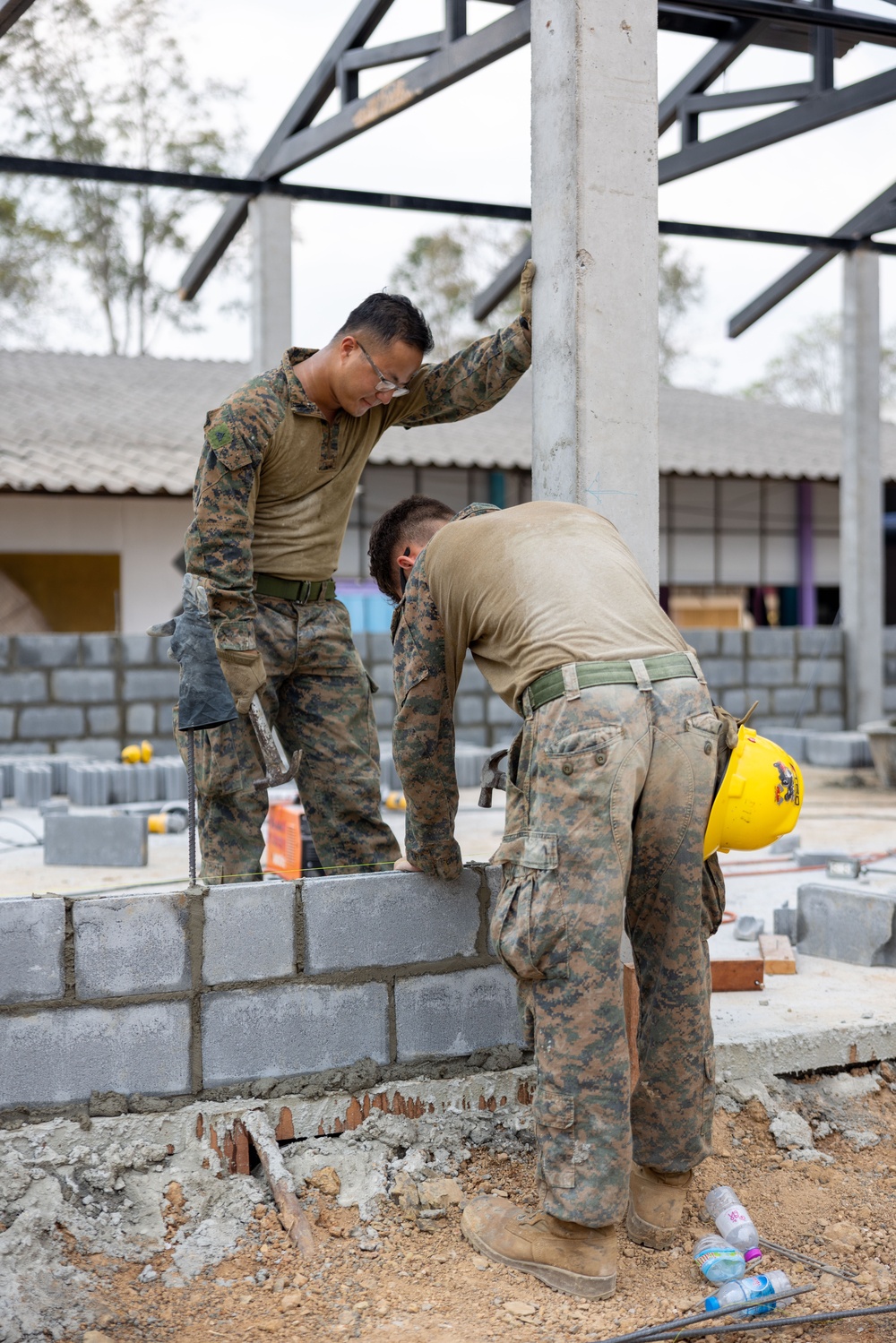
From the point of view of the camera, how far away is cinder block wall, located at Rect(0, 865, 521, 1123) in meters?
2.84

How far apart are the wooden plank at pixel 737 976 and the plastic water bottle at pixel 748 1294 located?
4.47ft

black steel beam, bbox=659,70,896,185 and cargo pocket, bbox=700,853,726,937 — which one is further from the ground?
black steel beam, bbox=659,70,896,185

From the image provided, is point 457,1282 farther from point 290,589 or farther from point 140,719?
point 140,719

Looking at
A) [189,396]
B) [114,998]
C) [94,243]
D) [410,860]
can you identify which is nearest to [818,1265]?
[410,860]

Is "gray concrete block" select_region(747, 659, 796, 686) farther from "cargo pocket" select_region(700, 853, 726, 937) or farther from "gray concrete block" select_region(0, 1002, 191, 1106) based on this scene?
"gray concrete block" select_region(0, 1002, 191, 1106)

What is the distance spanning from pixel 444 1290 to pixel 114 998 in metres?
0.97

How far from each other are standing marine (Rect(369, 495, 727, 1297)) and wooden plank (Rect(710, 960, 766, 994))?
43.5 inches

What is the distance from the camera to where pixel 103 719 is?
9.34 meters

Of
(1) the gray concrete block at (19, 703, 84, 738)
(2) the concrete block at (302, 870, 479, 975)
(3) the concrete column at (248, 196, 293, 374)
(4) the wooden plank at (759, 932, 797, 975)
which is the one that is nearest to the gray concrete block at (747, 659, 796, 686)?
(3) the concrete column at (248, 196, 293, 374)

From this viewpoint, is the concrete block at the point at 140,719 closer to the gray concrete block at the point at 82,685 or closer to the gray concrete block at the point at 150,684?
the gray concrete block at the point at 150,684

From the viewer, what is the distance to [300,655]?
3533 millimetres

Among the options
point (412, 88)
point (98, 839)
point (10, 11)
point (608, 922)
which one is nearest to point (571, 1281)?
point (608, 922)

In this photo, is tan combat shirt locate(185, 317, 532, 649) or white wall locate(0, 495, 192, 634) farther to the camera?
white wall locate(0, 495, 192, 634)

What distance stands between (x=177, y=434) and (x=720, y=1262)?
12.6 m
